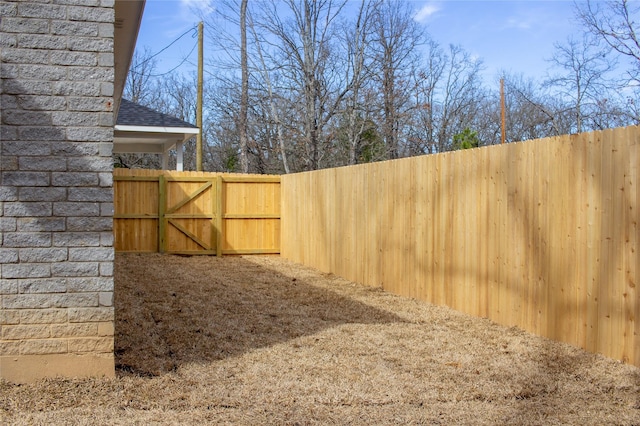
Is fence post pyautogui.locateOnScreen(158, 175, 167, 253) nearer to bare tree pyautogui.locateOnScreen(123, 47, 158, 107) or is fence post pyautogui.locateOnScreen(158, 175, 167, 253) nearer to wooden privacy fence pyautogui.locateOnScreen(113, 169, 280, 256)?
wooden privacy fence pyautogui.locateOnScreen(113, 169, 280, 256)

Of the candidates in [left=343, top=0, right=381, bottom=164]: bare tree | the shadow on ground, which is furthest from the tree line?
the shadow on ground

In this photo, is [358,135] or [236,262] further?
[358,135]

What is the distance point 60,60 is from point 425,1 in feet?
70.7

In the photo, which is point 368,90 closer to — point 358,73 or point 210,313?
point 358,73

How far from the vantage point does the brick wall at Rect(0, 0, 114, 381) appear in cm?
458

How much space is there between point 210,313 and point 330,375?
298 cm

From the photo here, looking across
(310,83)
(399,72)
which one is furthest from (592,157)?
(399,72)

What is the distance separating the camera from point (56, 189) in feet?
15.3

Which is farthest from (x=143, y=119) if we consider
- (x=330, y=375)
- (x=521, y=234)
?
(x=330, y=375)

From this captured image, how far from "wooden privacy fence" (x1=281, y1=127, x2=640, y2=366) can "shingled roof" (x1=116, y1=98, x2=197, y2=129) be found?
20.4 feet

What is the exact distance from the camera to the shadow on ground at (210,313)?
5730 millimetres

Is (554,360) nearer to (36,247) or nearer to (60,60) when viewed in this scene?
(36,247)

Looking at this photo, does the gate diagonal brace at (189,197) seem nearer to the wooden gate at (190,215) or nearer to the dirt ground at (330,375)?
the wooden gate at (190,215)

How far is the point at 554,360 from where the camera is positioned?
5.44m
